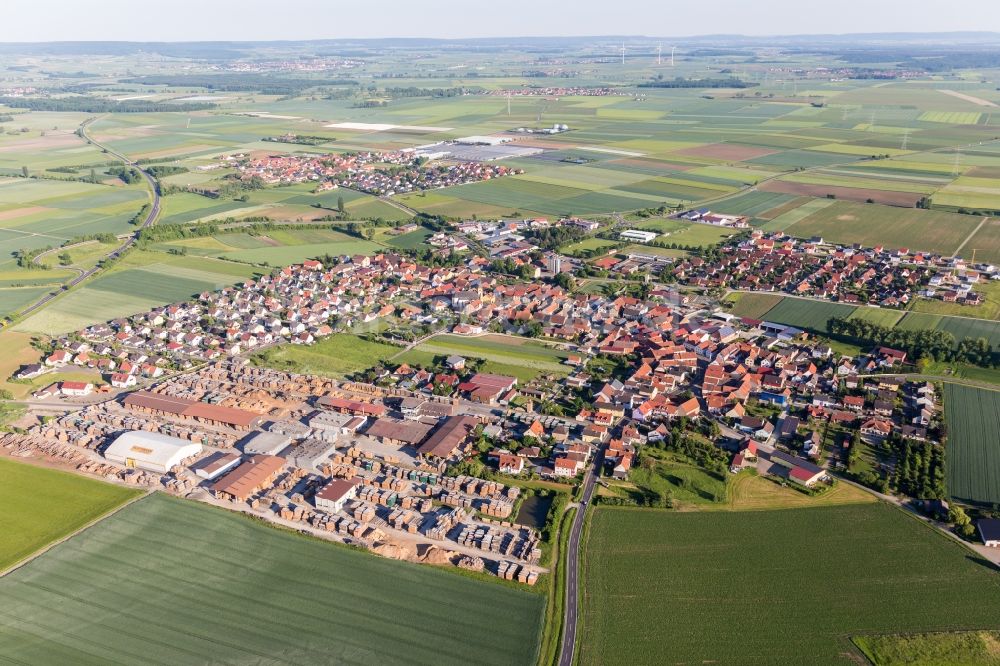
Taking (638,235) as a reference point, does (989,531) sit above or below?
below

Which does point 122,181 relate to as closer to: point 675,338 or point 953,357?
point 675,338

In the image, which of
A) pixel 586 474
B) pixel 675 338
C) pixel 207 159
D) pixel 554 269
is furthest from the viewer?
pixel 207 159

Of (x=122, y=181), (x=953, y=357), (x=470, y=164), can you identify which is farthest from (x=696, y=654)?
(x=122, y=181)

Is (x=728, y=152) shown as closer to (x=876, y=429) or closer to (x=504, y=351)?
(x=504, y=351)

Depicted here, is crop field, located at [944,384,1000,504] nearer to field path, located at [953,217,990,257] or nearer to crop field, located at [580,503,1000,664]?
crop field, located at [580,503,1000,664]

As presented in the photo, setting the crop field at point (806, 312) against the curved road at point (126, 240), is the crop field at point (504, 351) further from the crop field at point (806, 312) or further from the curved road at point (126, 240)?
the curved road at point (126, 240)

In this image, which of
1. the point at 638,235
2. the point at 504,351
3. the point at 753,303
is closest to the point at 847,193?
the point at 638,235
